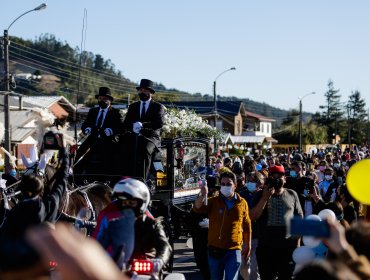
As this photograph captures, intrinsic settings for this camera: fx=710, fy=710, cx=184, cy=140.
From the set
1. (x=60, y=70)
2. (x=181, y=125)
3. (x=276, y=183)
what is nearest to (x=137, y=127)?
(x=276, y=183)

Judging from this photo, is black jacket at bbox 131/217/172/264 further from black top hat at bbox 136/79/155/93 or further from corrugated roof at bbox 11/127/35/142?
corrugated roof at bbox 11/127/35/142

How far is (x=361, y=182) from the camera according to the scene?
4.41 m

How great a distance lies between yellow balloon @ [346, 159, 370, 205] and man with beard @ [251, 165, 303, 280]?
4.11 meters

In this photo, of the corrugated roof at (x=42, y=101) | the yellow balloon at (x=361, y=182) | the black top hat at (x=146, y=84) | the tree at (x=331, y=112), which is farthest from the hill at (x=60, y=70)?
→ the yellow balloon at (x=361, y=182)

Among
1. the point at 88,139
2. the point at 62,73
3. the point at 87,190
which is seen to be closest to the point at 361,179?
the point at 87,190

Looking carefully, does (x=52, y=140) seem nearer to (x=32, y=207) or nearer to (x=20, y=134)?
(x=32, y=207)

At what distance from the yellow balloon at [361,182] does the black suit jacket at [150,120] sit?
7363 mm

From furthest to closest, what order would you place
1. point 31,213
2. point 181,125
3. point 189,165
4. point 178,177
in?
point 181,125, point 189,165, point 178,177, point 31,213

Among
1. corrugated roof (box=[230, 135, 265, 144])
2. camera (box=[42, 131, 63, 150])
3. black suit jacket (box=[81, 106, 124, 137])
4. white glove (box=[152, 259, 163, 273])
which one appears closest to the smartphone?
white glove (box=[152, 259, 163, 273])

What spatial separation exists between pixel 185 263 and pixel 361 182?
8929 millimetres

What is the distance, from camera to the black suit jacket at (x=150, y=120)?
11.7 m

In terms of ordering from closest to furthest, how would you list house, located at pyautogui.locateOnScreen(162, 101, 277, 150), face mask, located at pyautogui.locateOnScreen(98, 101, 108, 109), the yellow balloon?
the yellow balloon, face mask, located at pyautogui.locateOnScreen(98, 101, 108, 109), house, located at pyautogui.locateOnScreen(162, 101, 277, 150)

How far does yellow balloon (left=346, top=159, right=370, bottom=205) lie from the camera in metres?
4.39

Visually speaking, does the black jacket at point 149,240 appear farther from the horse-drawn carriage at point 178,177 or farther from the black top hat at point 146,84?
the black top hat at point 146,84
